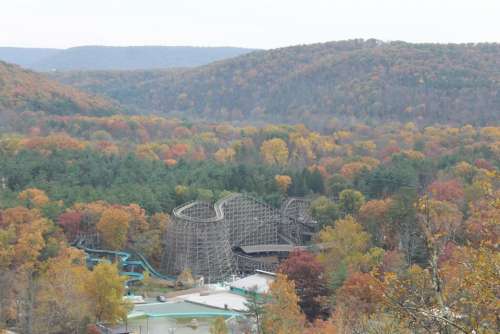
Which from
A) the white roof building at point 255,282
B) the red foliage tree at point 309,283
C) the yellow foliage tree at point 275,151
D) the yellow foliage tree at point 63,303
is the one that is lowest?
the yellow foliage tree at point 275,151

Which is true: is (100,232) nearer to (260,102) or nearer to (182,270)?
(182,270)

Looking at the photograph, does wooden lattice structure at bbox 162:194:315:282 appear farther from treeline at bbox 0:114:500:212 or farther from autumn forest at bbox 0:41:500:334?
treeline at bbox 0:114:500:212

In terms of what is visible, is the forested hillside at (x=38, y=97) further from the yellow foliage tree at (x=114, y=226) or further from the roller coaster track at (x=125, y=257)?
the roller coaster track at (x=125, y=257)

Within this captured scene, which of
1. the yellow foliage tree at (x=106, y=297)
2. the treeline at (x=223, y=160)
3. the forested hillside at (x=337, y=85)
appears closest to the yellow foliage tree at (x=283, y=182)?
the treeline at (x=223, y=160)

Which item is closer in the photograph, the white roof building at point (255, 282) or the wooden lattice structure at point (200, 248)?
the white roof building at point (255, 282)

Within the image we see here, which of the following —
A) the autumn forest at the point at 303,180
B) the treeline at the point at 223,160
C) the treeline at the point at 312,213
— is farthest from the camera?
the treeline at the point at 223,160

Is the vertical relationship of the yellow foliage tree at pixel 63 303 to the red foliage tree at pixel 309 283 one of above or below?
above

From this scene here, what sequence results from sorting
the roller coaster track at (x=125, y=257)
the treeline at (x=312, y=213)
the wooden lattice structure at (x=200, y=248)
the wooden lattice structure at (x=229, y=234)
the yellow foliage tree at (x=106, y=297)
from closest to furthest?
the treeline at (x=312, y=213), the yellow foliage tree at (x=106, y=297), the wooden lattice structure at (x=200, y=248), the wooden lattice structure at (x=229, y=234), the roller coaster track at (x=125, y=257)

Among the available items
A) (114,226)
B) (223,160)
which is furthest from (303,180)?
(114,226)
